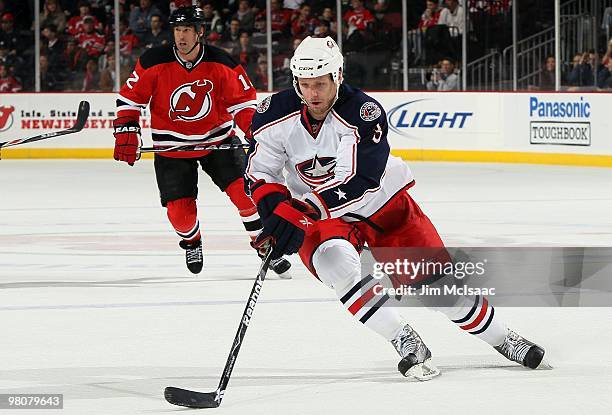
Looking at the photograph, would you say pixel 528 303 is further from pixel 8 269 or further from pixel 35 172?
pixel 35 172

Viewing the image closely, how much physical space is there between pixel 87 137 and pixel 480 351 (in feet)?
37.0

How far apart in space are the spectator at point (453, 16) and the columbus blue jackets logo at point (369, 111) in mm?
10689

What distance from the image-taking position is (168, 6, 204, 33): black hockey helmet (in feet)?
20.6

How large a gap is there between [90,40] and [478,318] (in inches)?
476

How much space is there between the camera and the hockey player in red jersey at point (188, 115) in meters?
6.42

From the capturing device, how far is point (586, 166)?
1272 cm

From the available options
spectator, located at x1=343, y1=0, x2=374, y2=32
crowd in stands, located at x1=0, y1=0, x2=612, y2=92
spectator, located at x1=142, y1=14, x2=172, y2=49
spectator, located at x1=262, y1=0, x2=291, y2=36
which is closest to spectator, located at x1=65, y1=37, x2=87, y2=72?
crowd in stands, located at x1=0, y1=0, x2=612, y2=92

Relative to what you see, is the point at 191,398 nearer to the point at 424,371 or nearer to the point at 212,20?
the point at 424,371

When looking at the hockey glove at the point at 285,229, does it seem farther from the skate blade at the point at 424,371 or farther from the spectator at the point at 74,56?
the spectator at the point at 74,56

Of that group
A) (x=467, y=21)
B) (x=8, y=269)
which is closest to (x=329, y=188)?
(x=8, y=269)

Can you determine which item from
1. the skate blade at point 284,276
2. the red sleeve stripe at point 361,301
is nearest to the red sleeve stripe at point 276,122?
the red sleeve stripe at point 361,301

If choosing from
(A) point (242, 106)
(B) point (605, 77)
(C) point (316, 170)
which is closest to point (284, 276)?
(A) point (242, 106)

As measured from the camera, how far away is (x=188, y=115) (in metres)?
6.51

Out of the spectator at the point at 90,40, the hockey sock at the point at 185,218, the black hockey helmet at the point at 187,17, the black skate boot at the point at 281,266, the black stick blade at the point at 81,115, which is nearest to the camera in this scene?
the black skate boot at the point at 281,266
